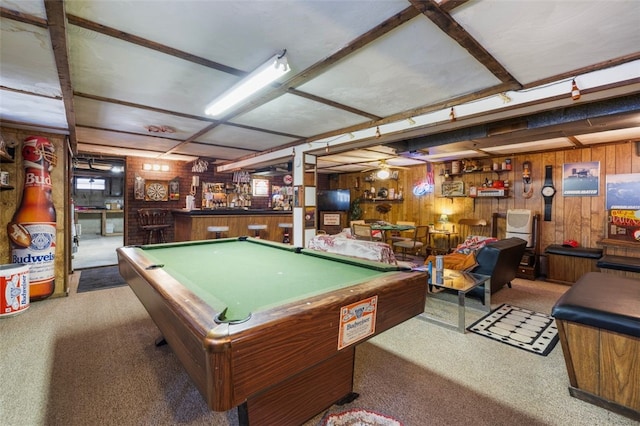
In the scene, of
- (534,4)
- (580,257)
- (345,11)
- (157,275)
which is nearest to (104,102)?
(157,275)

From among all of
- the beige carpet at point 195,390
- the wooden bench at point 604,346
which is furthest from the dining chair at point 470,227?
the wooden bench at point 604,346

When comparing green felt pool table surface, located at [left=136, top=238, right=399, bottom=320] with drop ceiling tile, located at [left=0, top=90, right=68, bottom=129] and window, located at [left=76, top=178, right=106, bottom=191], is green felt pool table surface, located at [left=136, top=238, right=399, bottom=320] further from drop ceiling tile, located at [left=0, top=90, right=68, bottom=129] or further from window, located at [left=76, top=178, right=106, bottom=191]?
window, located at [left=76, top=178, right=106, bottom=191]

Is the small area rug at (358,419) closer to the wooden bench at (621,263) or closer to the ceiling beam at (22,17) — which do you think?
the ceiling beam at (22,17)

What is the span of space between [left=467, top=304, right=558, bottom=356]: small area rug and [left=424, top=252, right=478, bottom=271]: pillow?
631 mm

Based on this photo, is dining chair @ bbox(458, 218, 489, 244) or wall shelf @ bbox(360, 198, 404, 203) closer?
dining chair @ bbox(458, 218, 489, 244)

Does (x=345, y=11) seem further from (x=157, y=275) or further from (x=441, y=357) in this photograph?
(x=441, y=357)

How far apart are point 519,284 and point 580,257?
1.01 meters

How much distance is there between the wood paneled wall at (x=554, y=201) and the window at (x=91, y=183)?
1270cm

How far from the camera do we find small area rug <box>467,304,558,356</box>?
8.90 feet

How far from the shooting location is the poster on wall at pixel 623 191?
4578 millimetres

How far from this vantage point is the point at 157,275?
168 centimetres

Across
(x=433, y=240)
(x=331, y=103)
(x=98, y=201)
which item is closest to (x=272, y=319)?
(x=331, y=103)

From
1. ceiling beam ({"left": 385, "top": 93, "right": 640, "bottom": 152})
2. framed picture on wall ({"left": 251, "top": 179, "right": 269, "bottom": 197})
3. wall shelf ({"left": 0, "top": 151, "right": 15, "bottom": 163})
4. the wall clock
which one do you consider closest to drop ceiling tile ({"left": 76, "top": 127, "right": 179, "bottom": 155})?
wall shelf ({"left": 0, "top": 151, "right": 15, "bottom": 163})

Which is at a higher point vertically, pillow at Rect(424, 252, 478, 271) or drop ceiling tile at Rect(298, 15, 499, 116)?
drop ceiling tile at Rect(298, 15, 499, 116)
